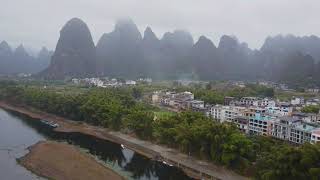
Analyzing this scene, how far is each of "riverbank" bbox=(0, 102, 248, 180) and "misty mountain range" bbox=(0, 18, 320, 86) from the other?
59.6m

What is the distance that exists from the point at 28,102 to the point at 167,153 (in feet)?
111

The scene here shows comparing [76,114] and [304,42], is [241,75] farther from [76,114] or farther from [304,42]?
[76,114]

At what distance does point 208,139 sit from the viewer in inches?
1179

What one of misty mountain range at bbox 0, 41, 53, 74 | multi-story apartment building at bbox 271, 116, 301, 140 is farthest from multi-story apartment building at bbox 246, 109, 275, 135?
misty mountain range at bbox 0, 41, 53, 74

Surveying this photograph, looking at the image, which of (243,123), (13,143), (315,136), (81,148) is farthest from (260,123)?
(13,143)

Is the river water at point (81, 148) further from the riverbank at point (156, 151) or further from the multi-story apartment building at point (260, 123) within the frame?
the multi-story apartment building at point (260, 123)

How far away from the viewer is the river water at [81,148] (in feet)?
93.9

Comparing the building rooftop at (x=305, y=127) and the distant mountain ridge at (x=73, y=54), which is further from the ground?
the distant mountain ridge at (x=73, y=54)

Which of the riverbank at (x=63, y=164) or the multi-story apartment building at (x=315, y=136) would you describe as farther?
the multi-story apartment building at (x=315, y=136)

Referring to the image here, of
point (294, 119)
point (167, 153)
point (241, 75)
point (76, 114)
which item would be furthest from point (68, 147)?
point (241, 75)

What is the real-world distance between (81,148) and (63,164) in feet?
20.0

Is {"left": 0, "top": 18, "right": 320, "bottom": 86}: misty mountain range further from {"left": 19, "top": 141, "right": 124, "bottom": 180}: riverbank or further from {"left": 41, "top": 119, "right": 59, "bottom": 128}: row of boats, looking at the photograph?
{"left": 19, "top": 141, "right": 124, "bottom": 180}: riverbank

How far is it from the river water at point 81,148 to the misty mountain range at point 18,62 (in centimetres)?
9863

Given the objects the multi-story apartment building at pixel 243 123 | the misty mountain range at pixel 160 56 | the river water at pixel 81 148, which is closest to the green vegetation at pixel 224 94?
the multi-story apartment building at pixel 243 123
